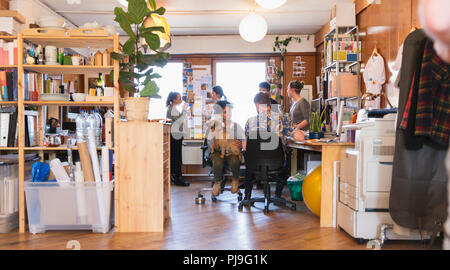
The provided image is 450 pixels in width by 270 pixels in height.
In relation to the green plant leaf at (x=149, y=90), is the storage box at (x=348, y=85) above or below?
Answer: above

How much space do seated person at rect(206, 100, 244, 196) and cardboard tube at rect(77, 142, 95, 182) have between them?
1643mm

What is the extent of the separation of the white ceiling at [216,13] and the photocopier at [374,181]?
3085 mm

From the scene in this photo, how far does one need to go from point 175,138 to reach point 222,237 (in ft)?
10.6

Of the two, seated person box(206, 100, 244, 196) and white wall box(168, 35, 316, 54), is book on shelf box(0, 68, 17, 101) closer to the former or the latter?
seated person box(206, 100, 244, 196)

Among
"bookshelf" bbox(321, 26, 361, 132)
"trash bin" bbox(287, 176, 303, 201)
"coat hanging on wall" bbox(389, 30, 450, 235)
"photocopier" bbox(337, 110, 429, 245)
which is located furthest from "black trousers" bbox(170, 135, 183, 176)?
Answer: "coat hanging on wall" bbox(389, 30, 450, 235)

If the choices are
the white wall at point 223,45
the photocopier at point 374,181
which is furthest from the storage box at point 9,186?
the white wall at point 223,45

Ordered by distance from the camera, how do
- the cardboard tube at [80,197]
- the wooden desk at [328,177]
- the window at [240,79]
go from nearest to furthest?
1. the cardboard tube at [80,197]
2. the wooden desk at [328,177]
3. the window at [240,79]

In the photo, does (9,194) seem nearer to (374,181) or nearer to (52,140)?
(52,140)

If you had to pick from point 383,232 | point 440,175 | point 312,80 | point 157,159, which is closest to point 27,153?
point 157,159

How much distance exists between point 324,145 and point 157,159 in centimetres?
145

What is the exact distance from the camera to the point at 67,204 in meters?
3.00

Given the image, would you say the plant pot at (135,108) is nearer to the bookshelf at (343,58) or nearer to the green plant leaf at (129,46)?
the green plant leaf at (129,46)

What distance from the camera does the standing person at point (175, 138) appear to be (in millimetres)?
5902
